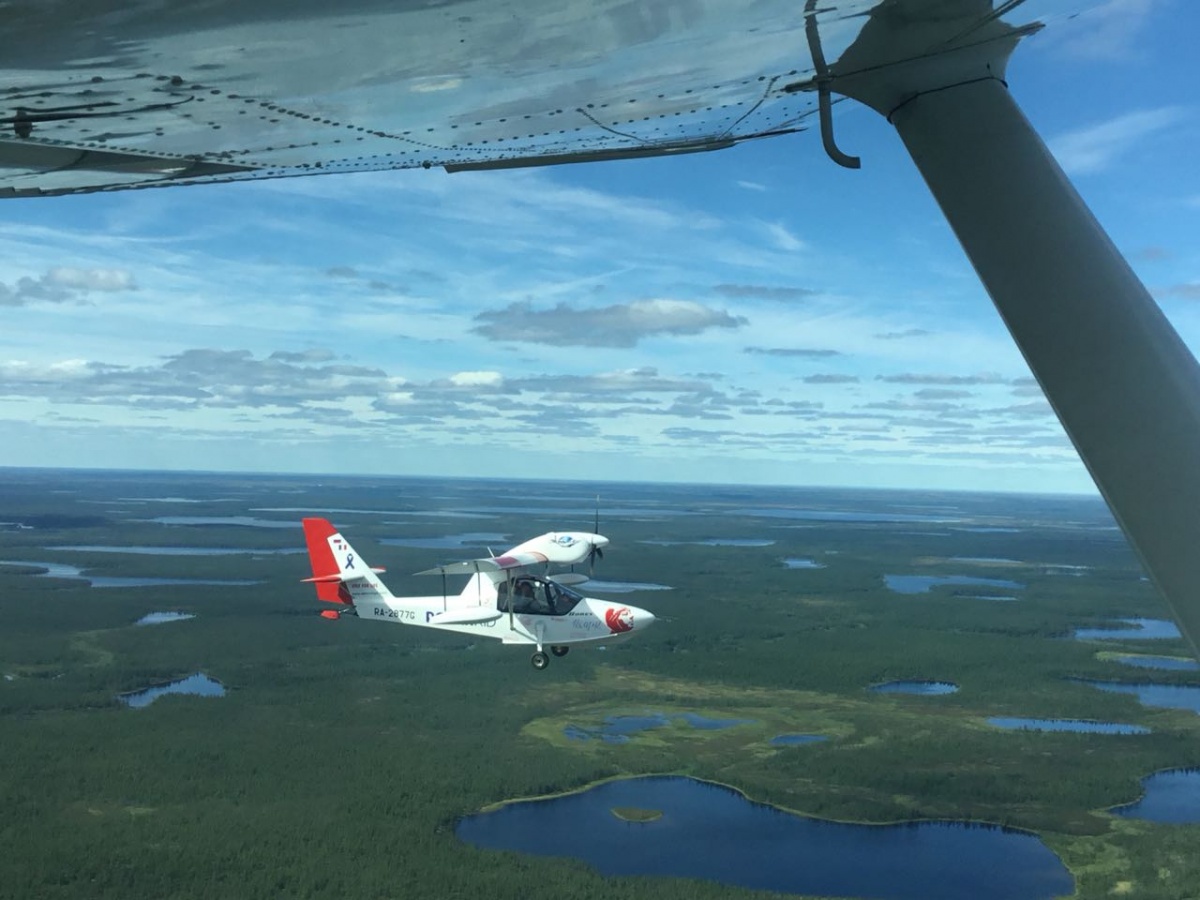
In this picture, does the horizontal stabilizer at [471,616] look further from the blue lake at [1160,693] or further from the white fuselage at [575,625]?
the blue lake at [1160,693]

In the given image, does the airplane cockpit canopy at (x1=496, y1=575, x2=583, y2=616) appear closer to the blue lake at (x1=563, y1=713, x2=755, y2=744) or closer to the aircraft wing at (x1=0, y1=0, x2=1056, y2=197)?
the aircraft wing at (x1=0, y1=0, x2=1056, y2=197)

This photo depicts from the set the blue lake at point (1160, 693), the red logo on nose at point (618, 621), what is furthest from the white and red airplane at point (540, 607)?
the blue lake at point (1160, 693)

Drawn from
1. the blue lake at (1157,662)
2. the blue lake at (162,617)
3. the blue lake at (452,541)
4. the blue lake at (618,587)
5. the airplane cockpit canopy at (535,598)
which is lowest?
the blue lake at (1157,662)

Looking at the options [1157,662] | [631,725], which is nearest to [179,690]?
[631,725]

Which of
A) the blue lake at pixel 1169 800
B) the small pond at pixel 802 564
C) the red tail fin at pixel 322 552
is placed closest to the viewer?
the red tail fin at pixel 322 552

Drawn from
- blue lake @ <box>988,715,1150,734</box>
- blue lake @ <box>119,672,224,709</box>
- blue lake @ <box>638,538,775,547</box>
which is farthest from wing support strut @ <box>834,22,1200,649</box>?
blue lake @ <box>638,538,775,547</box>

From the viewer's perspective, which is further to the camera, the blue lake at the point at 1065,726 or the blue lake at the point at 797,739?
the blue lake at the point at 1065,726

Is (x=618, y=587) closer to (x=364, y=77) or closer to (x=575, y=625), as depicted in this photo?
(x=575, y=625)
